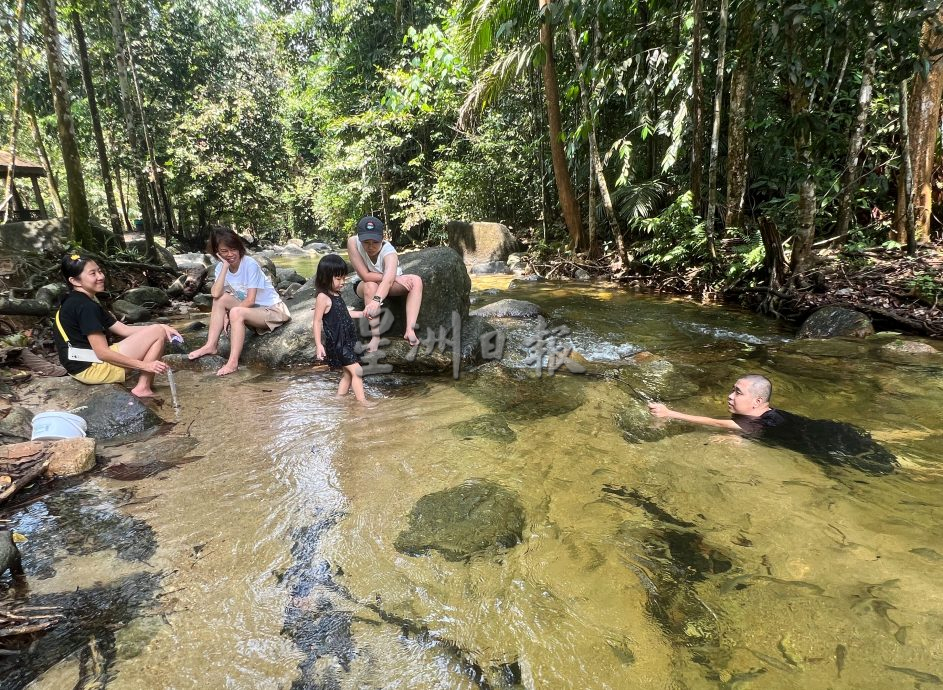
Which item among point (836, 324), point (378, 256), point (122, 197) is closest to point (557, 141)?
point (836, 324)

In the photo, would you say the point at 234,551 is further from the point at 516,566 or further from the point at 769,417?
the point at 769,417

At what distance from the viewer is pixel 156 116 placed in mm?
20812

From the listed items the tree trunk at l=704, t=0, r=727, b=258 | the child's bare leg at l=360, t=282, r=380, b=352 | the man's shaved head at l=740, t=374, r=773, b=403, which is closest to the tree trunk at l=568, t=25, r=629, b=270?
the tree trunk at l=704, t=0, r=727, b=258

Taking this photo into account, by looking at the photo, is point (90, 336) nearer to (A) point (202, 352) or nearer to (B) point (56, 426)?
(B) point (56, 426)

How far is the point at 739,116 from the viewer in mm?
8422

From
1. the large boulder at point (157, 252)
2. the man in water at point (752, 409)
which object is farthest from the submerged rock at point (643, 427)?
the large boulder at point (157, 252)

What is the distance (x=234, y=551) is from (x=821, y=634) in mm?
2683

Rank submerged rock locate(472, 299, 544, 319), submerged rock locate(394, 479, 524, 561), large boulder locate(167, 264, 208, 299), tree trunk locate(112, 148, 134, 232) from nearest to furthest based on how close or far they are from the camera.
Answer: submerged rock locate(394, 479, 524, 561) → submerged rock locate(472, 299, 544, 319) → large boulder locate(167, 264, 208, 299) → tree trunk locate(112, 148, 134, 232)

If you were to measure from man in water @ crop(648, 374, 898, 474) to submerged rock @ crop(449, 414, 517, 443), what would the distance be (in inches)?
51.3

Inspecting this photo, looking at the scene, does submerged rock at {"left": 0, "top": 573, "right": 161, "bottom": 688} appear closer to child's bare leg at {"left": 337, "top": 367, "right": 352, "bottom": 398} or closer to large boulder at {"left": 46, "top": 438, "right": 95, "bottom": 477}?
large boulder at {"left": 46, "top": 438, "right": 95, "bottom": 477}

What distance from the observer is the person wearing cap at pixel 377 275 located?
16.5ft

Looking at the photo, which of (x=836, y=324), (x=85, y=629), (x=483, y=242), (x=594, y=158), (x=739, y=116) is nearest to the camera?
(x=85, y=629)

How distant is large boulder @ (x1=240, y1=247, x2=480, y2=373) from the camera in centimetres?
556

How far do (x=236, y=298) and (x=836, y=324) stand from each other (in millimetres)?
7653
